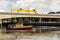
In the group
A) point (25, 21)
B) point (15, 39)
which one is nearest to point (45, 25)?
point (25, 21)

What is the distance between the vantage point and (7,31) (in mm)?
23438

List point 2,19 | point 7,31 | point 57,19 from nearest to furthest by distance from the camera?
point 7,31, point 2,19, point 57,19

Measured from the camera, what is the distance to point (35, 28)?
86.5ft

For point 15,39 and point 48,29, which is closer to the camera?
point 15,39

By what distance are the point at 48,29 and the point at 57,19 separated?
1.44 meters

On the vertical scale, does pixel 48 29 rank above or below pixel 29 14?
below

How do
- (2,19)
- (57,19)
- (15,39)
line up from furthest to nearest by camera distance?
1. (57,19)
2. (2,19)
3. (15,39)

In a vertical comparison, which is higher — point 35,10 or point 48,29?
point 35,10

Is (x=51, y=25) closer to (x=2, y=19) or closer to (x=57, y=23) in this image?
(x=57, y=23)

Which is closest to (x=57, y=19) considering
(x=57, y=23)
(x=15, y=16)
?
(x=57, y=23)

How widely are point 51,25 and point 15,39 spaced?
29.9 ft

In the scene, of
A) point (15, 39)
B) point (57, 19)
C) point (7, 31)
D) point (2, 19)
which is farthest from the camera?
point (57, 19)

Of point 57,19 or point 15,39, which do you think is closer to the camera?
point 15,39

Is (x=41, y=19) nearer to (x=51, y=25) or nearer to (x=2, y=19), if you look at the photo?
(x=51, y=25)
